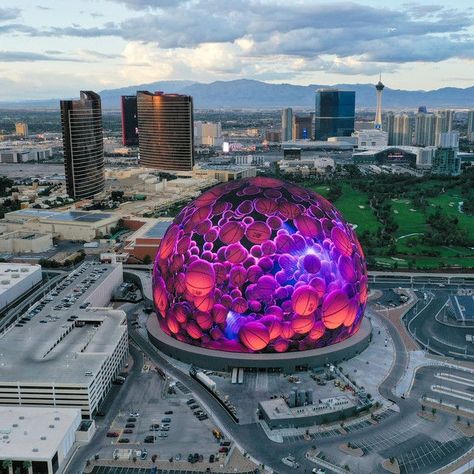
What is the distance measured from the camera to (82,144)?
4779 inches

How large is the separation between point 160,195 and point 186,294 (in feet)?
278

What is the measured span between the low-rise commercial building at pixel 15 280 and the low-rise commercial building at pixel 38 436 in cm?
2603

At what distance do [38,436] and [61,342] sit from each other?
40.0ft

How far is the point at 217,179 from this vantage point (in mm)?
154375

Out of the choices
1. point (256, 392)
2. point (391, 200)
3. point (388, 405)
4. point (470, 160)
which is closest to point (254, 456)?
point (256, 392)

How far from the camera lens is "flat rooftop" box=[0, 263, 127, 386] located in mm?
42344

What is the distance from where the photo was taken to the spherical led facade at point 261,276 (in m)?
47.1

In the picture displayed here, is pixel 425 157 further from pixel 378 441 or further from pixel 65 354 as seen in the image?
pixel 65 354

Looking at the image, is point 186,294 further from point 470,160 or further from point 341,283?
point 470,160

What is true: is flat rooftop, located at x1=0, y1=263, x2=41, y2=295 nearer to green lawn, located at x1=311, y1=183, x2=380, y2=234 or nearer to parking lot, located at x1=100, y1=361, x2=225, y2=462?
parking lot, located at x1=100, y1=361, x2=225, y2=462

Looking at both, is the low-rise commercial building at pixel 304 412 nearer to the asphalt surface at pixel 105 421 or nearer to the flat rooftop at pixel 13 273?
the asphalt surface at pixel 105 421

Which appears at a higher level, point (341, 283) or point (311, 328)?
point (341, 283)

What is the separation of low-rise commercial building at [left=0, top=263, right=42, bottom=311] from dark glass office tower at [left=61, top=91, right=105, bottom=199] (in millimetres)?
51652

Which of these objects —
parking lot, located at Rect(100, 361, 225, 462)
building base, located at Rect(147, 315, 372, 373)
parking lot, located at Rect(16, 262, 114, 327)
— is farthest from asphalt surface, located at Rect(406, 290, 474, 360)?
parking lot, located at Rect(16, 262, 114, 327)
